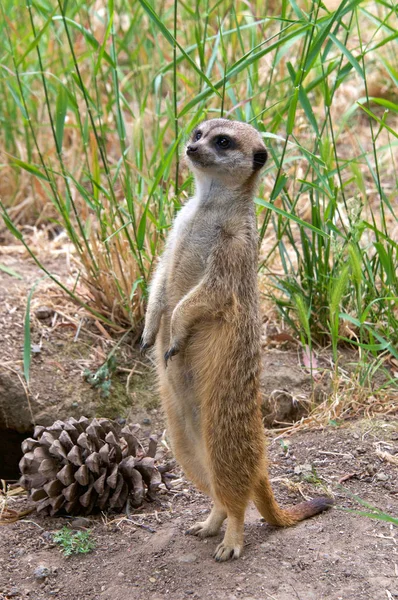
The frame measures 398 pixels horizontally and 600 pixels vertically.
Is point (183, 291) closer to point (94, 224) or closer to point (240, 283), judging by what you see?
point (240, 283)

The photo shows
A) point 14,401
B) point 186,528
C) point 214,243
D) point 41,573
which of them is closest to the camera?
point 41,573

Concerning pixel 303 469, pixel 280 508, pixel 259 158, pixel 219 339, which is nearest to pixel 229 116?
pixel 259 158

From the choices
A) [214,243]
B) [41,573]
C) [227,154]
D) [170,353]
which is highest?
[227,154]


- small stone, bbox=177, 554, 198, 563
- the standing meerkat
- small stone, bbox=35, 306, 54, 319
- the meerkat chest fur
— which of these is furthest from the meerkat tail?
small stone, bbox=35, 306, 54, 319

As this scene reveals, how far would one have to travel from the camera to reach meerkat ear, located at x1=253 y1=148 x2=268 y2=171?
2.31 meters

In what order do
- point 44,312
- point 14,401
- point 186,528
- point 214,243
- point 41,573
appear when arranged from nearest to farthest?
point 41,573 → point 214,243 → point 186,528 → point 14,401 → point 44,312

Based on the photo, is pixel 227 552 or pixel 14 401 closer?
pixel 227 552

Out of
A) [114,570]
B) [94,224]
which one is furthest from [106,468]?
[94,224]

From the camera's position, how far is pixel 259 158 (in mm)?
2312

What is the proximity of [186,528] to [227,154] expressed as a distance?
114cm

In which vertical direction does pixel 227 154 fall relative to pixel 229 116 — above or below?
below

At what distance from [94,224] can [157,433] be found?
1.53m

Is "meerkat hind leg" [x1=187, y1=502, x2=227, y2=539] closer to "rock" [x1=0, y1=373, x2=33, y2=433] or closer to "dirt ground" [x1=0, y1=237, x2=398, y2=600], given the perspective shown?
"dirt ground" [x1=0, y1=237, x2=398, y2=600]

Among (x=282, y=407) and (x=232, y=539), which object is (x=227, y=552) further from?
(x=282, y=407)
